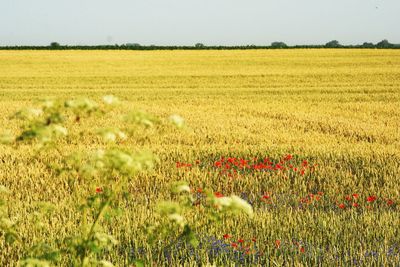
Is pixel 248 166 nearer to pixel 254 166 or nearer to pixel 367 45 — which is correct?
pixel 254 166

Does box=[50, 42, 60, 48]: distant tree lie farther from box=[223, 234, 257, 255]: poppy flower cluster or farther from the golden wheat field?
box=[223, 234, 257, 255]: poppy flower cluster

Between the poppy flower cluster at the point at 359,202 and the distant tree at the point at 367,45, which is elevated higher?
the poppy flower cluster at the point at 359,202

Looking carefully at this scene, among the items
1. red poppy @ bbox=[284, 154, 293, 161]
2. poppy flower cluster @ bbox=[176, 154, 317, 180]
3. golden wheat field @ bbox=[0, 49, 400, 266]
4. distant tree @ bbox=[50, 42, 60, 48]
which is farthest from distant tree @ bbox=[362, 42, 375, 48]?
poppy flower cluster @ bbox=[176, 154, 317, 180]

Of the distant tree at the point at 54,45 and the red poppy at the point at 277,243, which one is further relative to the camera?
the distant tree at the point at 54,45

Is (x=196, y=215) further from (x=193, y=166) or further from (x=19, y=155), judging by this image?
(x=19, y=155)

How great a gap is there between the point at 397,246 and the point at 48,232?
10.5ft

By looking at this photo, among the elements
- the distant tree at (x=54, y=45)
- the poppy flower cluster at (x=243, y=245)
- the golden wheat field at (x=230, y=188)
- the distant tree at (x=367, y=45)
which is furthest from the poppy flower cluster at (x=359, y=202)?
the distant tree at (x=367, y=45)

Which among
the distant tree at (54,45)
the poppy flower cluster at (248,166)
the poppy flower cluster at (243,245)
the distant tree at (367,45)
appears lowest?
the distant tree at (367,45)

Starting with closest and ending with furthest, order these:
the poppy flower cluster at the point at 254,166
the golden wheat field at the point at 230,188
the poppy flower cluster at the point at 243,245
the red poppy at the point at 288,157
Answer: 1. the golden wheat field at the point at 230,188
2. the poppy flower cluster at the point at 243,245
3. the poppy flower cluster at the point at 254,166
4. the red poppy at the point at 288,157

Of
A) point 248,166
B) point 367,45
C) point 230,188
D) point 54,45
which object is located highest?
point 248,166

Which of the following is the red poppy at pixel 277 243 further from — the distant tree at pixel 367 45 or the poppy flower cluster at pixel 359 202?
the distant tree at pixel 367 45

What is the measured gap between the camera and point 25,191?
6.88 metres

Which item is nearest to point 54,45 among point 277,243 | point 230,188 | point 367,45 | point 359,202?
point 367,45

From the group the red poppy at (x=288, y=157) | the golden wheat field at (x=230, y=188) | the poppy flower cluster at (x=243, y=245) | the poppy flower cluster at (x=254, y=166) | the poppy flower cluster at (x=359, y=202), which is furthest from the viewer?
the red poppy at (x=288, y=157)
